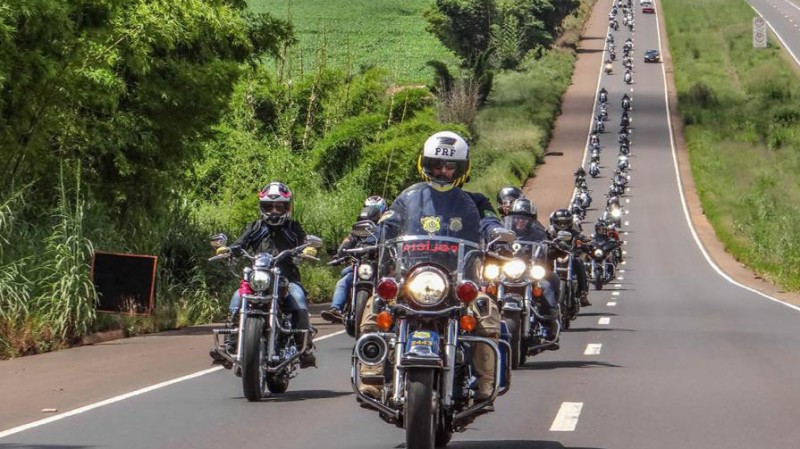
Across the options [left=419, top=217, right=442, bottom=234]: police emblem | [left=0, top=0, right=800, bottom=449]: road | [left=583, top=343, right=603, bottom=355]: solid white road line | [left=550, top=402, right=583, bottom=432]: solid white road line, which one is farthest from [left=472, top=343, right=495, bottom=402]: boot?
[left=583, top=343, right=603, bottom=355]: solid white road line

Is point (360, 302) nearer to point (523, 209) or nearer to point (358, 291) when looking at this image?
point (358, 291)

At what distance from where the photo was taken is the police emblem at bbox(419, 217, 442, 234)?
31.9 ft

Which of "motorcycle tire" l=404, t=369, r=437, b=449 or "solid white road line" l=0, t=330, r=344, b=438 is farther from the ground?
"motorcycle tire" l=404, t=369, r=437, b=449

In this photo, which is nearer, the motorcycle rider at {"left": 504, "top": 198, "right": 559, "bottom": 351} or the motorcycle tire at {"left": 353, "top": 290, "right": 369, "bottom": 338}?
the motorcycle rider at {"left": 504, "top": 198, "right": 559, "bottom": 351}

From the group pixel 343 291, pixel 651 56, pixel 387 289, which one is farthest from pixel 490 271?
pixel 651 56

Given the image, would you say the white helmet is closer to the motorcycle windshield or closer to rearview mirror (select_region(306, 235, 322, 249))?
the motorcycle windshield

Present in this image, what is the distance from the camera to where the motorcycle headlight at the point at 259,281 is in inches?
516

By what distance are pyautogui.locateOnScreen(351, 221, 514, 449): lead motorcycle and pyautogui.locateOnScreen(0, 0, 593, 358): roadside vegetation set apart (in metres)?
8.58

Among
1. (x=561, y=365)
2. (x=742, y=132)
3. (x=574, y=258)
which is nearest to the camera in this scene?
(x=561, y=365)

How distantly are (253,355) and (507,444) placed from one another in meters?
2.89

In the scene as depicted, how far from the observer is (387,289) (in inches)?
365

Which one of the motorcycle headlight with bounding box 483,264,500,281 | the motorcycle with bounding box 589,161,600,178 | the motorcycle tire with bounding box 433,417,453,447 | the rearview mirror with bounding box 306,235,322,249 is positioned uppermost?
the motorcycle with bounding box 589,161,600,178

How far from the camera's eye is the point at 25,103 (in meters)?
21.0

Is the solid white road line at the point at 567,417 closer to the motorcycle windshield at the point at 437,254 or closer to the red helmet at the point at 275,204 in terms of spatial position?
the motorcycle windshield at the point at 437,254
